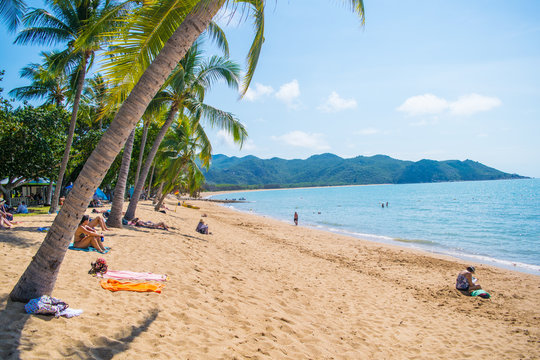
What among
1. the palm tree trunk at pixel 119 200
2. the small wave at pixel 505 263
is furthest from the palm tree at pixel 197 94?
the small wave at pixel 505 263

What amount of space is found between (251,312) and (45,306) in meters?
2.86

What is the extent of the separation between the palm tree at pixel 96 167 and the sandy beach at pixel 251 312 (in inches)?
14.0

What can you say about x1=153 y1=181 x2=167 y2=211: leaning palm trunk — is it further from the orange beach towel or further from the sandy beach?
the orange beach towel

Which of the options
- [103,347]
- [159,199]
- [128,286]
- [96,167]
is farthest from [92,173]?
[159,199]

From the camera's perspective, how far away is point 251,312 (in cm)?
488

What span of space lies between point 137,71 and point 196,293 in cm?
389

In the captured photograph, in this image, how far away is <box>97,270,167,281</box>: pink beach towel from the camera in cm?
508

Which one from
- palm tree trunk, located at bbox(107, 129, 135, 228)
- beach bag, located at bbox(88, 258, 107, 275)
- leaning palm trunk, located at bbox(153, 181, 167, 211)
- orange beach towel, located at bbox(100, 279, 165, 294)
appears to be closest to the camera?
orange beach towel, located at bbox(100, 279, 165, 294)

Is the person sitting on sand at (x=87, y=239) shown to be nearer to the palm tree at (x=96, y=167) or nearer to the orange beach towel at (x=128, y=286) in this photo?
the orange beach towel at (x=128, y=286)

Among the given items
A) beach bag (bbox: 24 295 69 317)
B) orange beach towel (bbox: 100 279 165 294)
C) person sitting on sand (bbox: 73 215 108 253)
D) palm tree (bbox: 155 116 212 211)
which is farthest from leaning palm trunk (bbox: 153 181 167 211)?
beach bag (bbox: 24 295 69 317)

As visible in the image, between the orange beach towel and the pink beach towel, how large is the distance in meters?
0.25

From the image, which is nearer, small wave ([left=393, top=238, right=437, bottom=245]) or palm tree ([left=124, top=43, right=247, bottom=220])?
palm tree ([left=124, top=43, right=247, bottom=220])

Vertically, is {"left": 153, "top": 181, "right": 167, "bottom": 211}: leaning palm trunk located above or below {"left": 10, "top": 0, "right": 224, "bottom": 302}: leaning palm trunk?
below

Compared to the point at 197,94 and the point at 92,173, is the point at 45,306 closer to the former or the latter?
the point at 92,173
